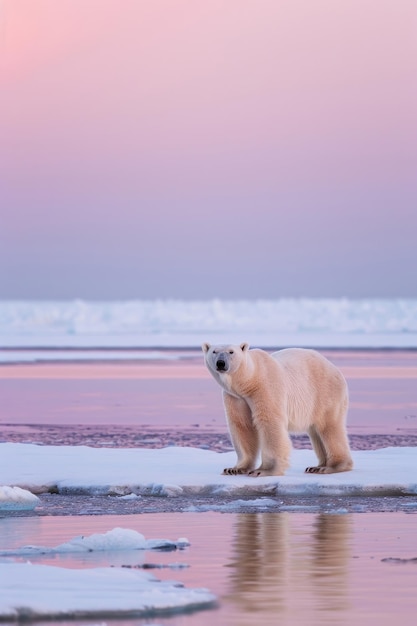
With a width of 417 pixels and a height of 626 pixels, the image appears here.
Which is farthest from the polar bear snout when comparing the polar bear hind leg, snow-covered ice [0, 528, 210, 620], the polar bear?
snow-covered ice [0, 528, 210, 620]

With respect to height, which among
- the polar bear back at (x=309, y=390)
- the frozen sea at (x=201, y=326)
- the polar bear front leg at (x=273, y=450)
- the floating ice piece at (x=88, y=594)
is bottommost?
the floating ice piece at (x=88, y=594)

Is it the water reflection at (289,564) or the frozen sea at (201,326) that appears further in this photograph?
the frozen sea at (201,326)

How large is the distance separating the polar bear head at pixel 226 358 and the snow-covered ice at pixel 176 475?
29.6 inches

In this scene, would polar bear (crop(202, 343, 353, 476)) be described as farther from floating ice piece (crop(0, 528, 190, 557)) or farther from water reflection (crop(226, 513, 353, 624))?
floating ice piece (crop(0, 528, 190, 557))

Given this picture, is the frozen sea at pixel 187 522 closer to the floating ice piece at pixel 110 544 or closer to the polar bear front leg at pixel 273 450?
the floating ice piece at pixel 110 544

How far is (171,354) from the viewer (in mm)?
36656

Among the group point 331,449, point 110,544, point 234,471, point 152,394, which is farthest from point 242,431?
point 152,394

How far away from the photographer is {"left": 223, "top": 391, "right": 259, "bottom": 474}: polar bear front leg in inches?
381

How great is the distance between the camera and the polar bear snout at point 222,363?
9.34 meters

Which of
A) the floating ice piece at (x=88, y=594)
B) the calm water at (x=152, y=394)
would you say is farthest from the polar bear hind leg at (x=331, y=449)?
the floating ice piece at (x=88, y=594)

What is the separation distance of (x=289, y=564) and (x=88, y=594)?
3.93 ft

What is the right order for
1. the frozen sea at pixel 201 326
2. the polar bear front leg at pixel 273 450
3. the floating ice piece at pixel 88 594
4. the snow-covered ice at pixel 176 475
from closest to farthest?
the floating ice piece at pixel 88 594 < the snow-covered ice at pixel 176 475 < the polar bear front leg at pixel 273 450 < the frozen sea at pixel 201 326

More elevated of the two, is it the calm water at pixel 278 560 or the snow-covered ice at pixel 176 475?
the snow-covered ice at pixel 176 475

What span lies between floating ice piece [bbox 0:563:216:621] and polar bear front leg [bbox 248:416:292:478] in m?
3.89
